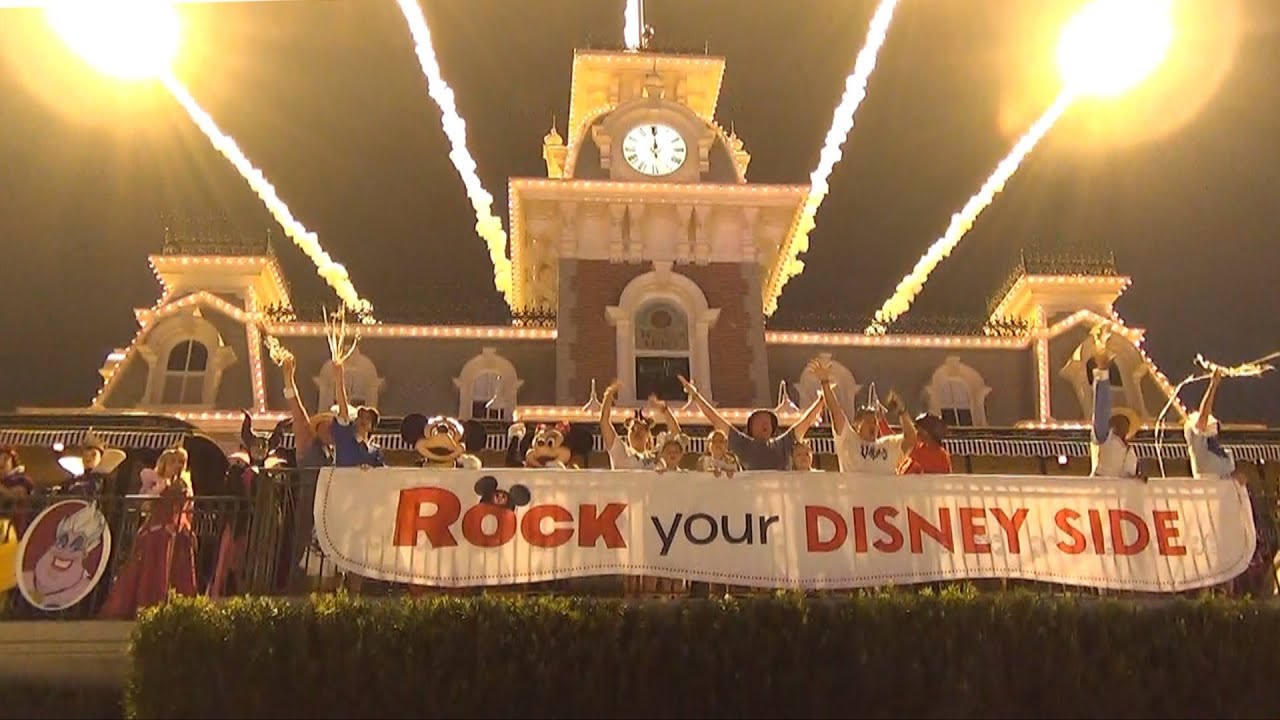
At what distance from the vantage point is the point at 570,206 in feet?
83.9

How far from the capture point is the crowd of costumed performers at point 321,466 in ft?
33.7

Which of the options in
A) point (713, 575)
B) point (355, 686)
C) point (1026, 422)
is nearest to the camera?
point (355, 686)

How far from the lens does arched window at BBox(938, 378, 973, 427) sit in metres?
25.5

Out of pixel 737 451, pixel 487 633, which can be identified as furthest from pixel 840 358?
pixel 487 633

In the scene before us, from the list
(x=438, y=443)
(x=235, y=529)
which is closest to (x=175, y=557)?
(x=235, y=529)

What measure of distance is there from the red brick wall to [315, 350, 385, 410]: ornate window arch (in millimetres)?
4186

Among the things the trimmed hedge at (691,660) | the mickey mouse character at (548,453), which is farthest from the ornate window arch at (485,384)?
the trimmed hedge at (691,660)

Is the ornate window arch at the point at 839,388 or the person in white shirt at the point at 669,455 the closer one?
the person in white shirt at the point at 669,455

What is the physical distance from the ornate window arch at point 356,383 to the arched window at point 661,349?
5644mm

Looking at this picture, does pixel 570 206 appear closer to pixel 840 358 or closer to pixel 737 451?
pixel 840 358

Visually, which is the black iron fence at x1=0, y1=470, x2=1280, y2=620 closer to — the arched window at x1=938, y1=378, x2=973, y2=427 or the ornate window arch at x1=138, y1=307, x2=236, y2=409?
the ornate window arch at x1=138, y1=307, x2=236, y2=409

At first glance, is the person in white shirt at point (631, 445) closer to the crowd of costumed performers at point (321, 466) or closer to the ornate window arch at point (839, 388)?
the crowd of costumed performers at point (321, 466)

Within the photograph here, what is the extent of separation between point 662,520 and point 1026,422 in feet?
52.9

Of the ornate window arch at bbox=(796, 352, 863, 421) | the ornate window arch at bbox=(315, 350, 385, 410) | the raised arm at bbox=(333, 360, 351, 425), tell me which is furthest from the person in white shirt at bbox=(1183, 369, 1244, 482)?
the ornate window arch at bbox=(315, 350, 385, 410)
